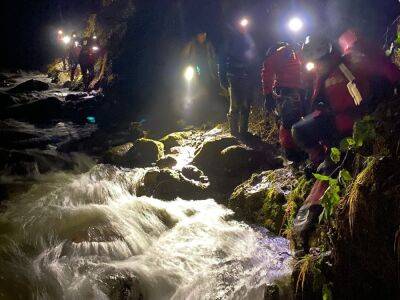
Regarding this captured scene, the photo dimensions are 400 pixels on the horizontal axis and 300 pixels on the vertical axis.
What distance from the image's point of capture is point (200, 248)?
197 inches

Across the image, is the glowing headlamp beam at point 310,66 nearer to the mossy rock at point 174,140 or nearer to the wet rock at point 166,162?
the wet rock at point 166,162

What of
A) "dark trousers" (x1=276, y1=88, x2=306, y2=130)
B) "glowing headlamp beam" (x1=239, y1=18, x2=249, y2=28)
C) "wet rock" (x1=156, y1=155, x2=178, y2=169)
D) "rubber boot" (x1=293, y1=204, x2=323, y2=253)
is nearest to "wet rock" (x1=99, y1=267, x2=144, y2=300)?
"rubber boot" (x1=293, y1=204, x2=323, y2=253)

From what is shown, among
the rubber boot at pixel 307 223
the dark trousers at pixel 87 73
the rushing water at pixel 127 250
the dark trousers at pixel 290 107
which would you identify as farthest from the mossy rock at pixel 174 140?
the dark trousers at pixel 87 73

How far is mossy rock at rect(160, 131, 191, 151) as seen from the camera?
9.28m

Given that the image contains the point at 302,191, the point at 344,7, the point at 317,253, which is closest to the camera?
the point at 317,253

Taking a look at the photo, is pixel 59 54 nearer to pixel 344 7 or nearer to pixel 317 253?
pixel 344 7

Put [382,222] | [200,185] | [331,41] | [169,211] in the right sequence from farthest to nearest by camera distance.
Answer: [200,185] < [169,211] < [331,41] < [382,222]

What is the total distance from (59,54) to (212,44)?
22.0 m

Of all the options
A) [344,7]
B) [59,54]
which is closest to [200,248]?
[344,7]

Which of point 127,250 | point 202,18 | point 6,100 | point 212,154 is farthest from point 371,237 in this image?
point 6,100

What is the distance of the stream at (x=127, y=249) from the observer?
4004 mm

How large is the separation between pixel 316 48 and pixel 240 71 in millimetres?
3850

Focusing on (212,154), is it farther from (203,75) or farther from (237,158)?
(203,75)

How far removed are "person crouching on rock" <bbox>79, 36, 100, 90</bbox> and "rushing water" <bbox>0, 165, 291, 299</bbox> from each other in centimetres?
1047
